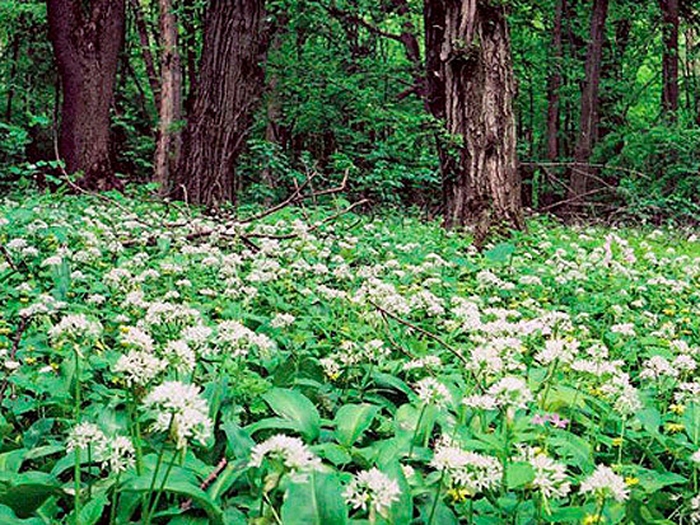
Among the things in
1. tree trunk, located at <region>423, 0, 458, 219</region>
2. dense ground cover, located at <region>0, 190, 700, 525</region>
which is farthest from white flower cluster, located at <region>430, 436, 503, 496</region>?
tree trunk, located at <region>423, 0, 458, 219</region>

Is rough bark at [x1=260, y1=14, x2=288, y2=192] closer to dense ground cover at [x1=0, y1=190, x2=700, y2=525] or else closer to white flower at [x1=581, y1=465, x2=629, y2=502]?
dense ground cover at [x1=0, y1=190, x2=700, y2=525]

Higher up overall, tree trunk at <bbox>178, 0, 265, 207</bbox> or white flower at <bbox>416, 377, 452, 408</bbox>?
tree trunk at <bbox>178, 0, 265, 207</bbox>

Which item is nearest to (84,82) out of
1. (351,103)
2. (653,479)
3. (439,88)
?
(351,103)

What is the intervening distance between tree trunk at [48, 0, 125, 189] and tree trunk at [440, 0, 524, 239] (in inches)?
233

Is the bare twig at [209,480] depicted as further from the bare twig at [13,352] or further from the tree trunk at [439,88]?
the tree trunk at [439,88]

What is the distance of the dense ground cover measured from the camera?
1378 millimetres

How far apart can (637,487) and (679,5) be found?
18.5 m

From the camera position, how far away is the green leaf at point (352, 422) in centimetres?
179

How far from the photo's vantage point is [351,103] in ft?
39.0

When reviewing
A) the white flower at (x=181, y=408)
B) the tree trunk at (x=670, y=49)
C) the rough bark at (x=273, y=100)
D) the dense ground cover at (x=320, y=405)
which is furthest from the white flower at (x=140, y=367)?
the tree trunk at (x=670, y=49)

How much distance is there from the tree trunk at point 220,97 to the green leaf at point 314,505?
7578mm

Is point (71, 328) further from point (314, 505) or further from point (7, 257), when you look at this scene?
point (7, 257)

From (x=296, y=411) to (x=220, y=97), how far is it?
292 inches

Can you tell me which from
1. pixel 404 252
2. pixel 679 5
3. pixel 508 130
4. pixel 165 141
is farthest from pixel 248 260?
pixel 679 5
